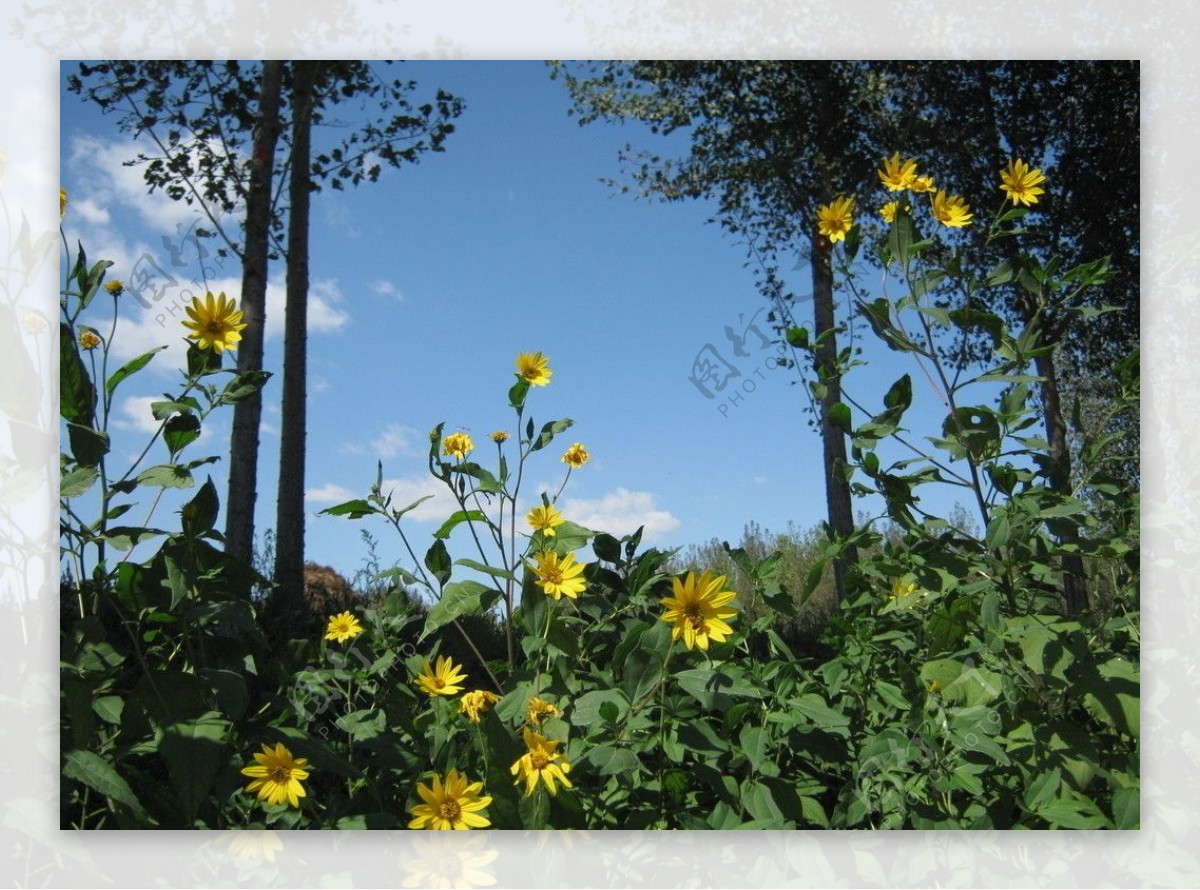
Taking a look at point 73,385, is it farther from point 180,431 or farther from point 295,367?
point 295,367

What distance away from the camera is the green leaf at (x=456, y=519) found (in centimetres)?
136

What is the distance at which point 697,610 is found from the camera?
1140 millimetres

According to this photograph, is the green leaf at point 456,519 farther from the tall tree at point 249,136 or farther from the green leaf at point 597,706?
the tall tree at point 249,136

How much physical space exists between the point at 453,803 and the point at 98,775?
1.27 feet

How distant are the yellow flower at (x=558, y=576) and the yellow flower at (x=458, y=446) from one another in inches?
8.6

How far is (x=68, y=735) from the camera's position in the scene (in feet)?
3.68

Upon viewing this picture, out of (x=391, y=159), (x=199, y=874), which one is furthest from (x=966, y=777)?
(x=391, y=159)

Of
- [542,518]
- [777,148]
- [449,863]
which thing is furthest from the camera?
[777,148]

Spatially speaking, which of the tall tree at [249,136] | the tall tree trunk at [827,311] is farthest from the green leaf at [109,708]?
the tall tree trunk at [827,311]

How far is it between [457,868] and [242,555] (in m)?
1.35

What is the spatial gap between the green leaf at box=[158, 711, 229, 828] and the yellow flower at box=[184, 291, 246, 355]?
43 centimetres

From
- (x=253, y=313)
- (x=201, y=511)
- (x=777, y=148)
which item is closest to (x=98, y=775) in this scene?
(x=201, y=511)

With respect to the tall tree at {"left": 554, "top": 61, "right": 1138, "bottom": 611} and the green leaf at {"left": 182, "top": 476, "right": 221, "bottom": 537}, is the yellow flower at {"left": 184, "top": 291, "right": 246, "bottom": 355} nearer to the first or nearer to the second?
the green leaf at {"left": 182, "top": 476, "right": 221, "bottom": 537}

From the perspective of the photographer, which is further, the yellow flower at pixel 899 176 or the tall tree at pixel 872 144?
the tall tree at pixel 872 144
